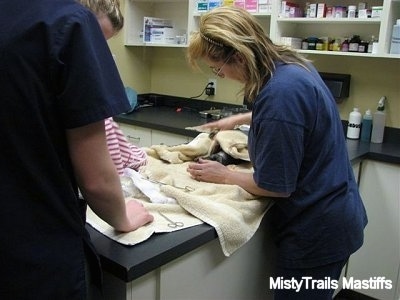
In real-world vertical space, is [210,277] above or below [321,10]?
below

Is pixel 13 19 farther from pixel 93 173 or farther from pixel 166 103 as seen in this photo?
pixel 166 103

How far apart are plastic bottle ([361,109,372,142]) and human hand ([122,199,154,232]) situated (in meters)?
1.79

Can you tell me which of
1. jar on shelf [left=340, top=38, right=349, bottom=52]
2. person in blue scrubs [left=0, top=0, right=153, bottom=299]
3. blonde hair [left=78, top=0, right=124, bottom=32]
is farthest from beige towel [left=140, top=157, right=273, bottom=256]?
jar on shelf [left=340, top=38, right=349, bottom=52]

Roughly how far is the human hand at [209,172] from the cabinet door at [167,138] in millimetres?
1108

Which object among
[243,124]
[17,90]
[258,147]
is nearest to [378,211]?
[243,124]

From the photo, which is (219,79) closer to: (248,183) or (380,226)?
(380,226)

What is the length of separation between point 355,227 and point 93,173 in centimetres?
94

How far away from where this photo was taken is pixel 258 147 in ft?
4.07

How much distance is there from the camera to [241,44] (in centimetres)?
125

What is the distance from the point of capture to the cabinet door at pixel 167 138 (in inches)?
103

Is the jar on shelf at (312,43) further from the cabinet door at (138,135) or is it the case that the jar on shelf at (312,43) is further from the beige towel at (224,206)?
the beige towel at (224,206)

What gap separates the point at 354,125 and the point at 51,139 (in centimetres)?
211

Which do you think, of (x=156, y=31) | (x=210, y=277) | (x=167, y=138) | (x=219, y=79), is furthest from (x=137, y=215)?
(x=156, y=31)

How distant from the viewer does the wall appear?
252 cm
